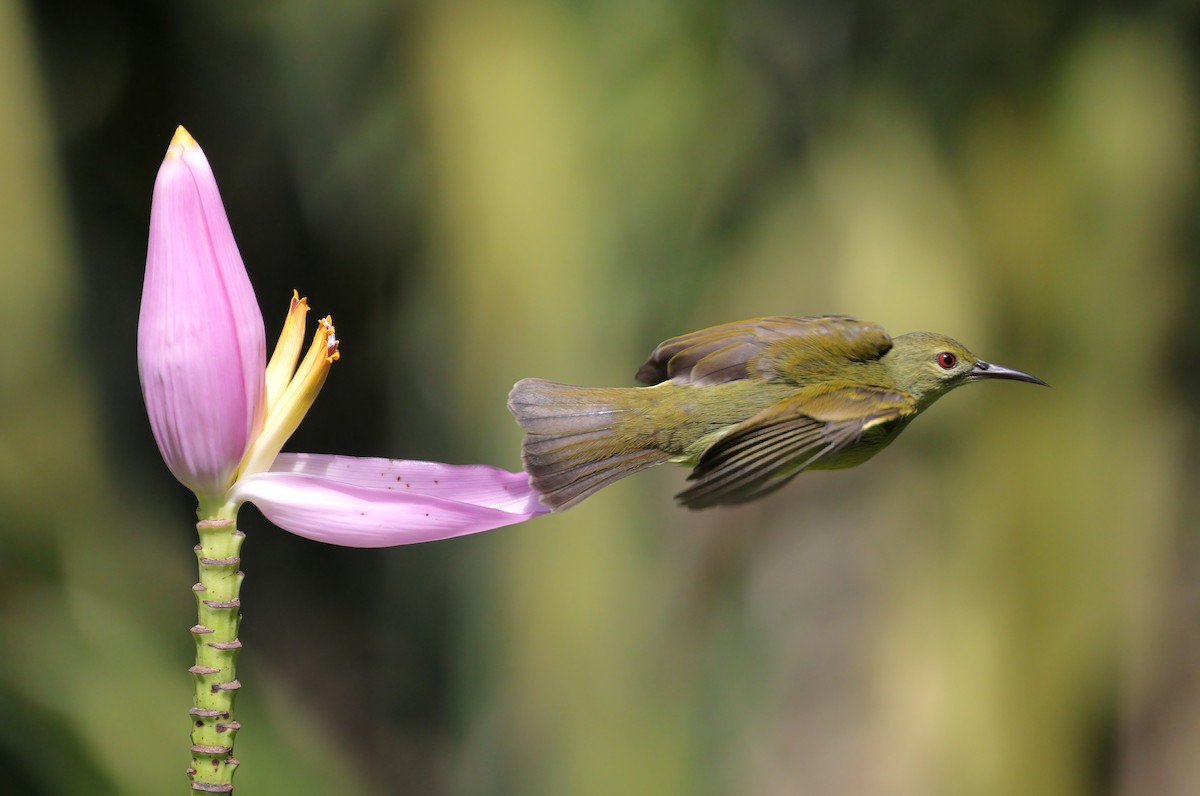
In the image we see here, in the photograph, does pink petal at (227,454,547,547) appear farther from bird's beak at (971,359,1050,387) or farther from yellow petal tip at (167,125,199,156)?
bird's beak at (971,359,1050,387)

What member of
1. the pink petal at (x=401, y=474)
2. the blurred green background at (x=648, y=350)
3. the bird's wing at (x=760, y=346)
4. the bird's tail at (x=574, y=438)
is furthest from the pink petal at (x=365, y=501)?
the blurred green background at (x=648, y=350)

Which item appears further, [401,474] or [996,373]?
[996,373]

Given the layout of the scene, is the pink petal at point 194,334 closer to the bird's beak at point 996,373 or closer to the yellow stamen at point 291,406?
the yellow stamen at point 291,406

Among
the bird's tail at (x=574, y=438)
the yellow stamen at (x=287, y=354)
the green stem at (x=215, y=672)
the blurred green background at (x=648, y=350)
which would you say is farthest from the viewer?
the blurred green background at (x=648, y=350)

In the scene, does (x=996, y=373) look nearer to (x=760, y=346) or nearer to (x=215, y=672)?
(x=760, y=346)

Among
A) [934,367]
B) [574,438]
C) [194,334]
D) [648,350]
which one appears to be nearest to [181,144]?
[194,334]

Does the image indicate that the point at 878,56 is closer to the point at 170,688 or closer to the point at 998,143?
the point at 998,143
